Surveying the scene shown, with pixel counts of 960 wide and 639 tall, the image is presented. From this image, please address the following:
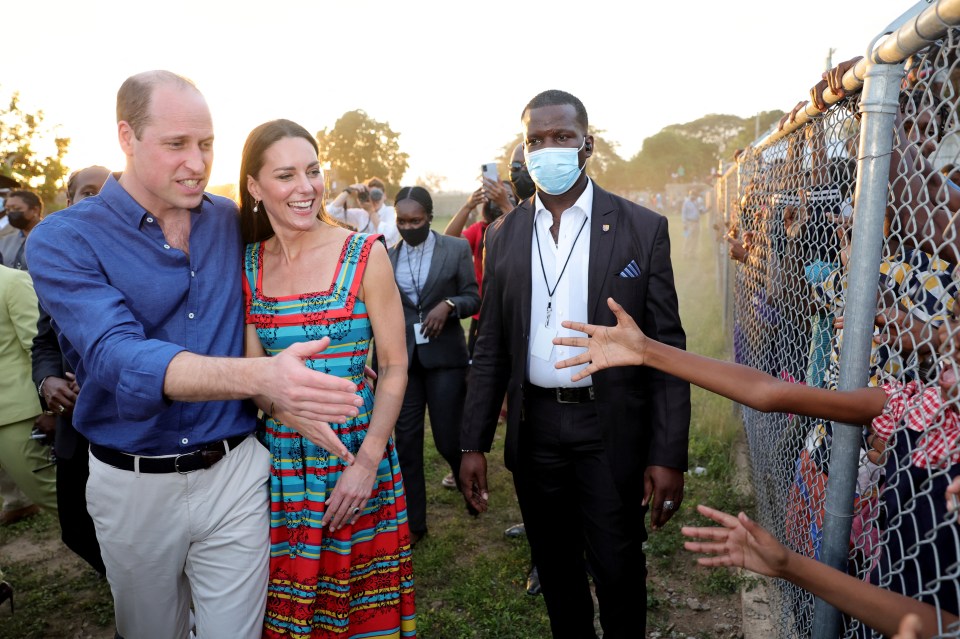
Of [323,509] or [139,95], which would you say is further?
[323,509]

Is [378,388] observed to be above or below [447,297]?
below

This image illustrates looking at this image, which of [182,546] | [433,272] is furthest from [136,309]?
[433,272]

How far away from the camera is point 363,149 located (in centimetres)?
6162

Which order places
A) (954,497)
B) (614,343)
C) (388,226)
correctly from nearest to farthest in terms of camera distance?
(954,497), (614,343), (388,226)

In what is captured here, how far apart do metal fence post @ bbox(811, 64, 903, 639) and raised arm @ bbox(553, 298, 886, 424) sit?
0.11 metres

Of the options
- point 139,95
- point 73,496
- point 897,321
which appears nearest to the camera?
point 897,321

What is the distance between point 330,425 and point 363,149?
62.0m

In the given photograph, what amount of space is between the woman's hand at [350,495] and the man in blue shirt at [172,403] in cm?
30

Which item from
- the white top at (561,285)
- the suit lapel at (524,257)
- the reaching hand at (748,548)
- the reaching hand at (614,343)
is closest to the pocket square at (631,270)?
the white top at (561,285)

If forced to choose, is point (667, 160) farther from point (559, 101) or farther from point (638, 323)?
point (638, 323)

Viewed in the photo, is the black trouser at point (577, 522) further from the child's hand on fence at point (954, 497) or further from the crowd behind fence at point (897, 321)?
the child's hand on fence at point (954, 497)

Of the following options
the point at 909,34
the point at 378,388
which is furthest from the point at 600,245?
the point at 909,34

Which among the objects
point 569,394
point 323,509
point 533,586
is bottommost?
point 533,586

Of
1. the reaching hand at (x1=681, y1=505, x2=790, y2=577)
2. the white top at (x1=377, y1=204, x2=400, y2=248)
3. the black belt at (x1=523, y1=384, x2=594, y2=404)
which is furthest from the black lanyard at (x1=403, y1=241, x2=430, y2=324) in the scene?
the white top at (x1=377, y1=204, x2=400, y2=248)
